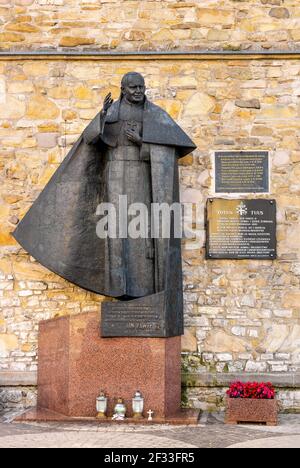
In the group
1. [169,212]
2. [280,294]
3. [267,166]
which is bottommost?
[280,294]

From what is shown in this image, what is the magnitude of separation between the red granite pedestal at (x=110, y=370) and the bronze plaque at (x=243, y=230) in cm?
128

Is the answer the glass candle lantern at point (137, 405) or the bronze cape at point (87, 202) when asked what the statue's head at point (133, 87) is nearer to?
the bronze cape at point (87, 202)

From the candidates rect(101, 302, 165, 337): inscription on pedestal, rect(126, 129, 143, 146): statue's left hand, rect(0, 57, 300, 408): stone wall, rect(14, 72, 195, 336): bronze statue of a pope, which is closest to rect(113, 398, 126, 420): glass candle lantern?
rect(101, 302, 165, 337): inscription on pedestal

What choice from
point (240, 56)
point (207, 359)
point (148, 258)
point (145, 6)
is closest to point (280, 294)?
point (207, 359)

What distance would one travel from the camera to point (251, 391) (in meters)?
7.35

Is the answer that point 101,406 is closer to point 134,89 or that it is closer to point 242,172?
point 242,172

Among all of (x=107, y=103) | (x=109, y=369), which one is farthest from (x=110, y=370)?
(x=107, y=103)

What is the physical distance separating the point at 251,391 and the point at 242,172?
221 centimetres

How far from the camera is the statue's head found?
25.1 feet

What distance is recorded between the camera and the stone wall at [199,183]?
27.0 feet

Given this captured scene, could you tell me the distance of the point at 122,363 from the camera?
24.1ft

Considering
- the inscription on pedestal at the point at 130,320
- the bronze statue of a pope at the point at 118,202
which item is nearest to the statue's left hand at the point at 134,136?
the bronze statue of a pope at the point at 118,202

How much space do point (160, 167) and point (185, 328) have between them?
164 cm

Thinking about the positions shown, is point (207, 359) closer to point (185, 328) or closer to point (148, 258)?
point (185, 328)
